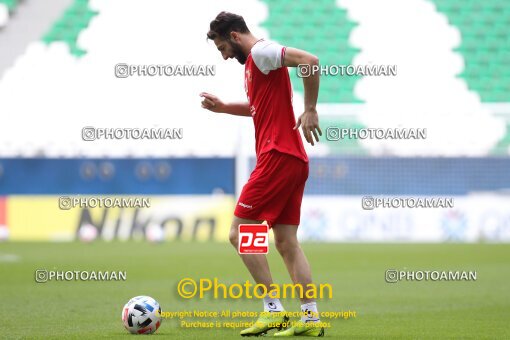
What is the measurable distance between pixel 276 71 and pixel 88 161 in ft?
54.5

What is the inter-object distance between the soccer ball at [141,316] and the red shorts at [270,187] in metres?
0.86

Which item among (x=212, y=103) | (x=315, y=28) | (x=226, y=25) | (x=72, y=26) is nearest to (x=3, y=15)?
(x=72, y=26)

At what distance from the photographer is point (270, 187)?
6.02 m

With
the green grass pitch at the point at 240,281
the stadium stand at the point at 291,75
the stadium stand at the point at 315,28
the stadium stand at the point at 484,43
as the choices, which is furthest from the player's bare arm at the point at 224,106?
the stadium stand at the point at 484,43

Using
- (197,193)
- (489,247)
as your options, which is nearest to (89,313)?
(489,247)

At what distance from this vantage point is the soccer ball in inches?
247

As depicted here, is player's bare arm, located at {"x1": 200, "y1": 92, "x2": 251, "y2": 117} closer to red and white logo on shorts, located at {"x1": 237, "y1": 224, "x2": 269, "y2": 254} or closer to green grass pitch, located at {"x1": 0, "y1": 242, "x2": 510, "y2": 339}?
red and white logo on shorts, located at {"x1": 237, "y1": 224, "x2": 269, "y2": 254}

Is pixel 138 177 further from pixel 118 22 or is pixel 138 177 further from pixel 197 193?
pixel 118 22

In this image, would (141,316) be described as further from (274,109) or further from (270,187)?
(274,109)

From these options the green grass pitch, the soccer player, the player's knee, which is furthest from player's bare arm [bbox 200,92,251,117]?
the green grass pitch

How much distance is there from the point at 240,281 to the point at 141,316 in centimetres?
471

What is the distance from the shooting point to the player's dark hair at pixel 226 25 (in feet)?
19.9

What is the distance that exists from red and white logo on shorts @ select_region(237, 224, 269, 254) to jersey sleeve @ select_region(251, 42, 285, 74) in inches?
38.2

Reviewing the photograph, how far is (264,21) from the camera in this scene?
24.1 meters
